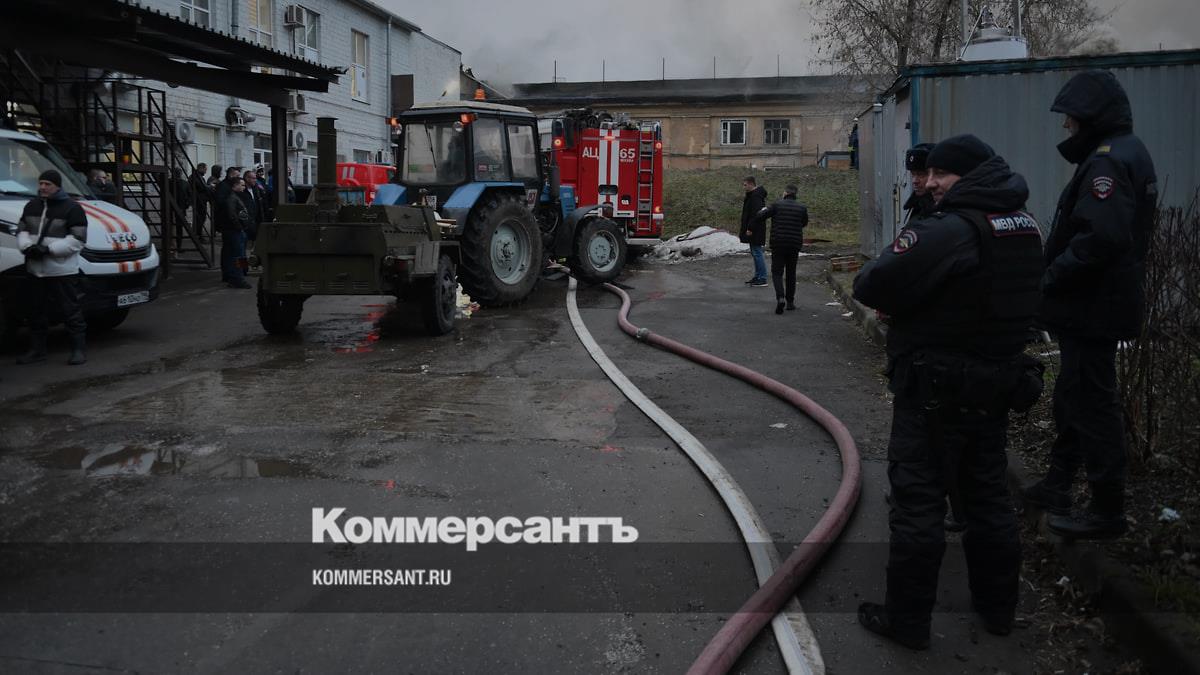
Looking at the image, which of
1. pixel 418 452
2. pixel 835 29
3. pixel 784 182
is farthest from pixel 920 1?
pixel 418 452

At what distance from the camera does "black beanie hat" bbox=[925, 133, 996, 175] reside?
381 cm

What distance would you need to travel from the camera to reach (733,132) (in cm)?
5406

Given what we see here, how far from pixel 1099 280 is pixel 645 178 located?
53.1 feet

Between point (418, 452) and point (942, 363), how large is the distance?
138 inches

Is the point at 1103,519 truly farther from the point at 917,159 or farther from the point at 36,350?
the point at 36,350

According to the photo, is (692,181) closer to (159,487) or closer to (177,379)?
(177,379)

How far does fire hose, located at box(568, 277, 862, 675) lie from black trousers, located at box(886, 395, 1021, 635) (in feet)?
1.32

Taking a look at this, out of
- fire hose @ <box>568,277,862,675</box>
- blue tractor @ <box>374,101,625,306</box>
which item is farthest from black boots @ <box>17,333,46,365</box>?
fire hose @ <box>568,277,862,675</box>

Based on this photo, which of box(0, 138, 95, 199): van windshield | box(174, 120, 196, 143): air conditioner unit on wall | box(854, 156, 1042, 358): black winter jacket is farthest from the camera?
box(174, 120, 196, 143): air conditioner unit on wall

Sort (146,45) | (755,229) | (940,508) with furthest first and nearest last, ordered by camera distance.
Result: (755,229), (146,45), (940,508)

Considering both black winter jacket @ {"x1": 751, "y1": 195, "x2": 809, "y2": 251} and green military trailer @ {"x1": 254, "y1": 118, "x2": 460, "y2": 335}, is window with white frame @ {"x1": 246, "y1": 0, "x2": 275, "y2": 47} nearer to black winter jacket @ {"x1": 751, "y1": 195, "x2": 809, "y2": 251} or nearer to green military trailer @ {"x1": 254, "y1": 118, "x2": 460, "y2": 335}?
green military trailer @ {"x1": 254, "y1": 118, "x2": 460, "y2": 335}

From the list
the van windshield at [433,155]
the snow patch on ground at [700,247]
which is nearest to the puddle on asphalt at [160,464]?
the van windshield at [433,155]

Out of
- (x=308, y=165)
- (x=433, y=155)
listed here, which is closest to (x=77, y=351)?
(x=433, y=155)

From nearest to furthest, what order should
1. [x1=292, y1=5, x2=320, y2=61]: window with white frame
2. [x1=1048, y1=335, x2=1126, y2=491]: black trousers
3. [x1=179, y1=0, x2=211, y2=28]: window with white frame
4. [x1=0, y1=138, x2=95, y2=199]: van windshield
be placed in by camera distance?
[x1=1048, y1=335, x2=1126, y2=491]: black trousers → [x1=0, y1=138, x2=95, y2=199]: van windshield → [x1=179, y1=0, x2=211, y2=28]: window with white frame → [x1=292, y1=5, x2=320, y2=61]: window with white frame
